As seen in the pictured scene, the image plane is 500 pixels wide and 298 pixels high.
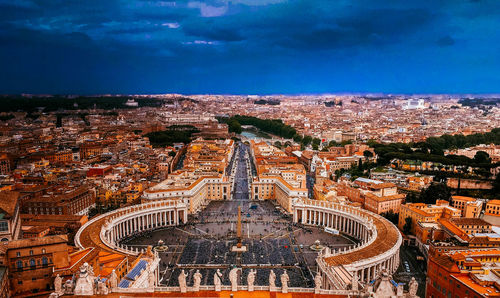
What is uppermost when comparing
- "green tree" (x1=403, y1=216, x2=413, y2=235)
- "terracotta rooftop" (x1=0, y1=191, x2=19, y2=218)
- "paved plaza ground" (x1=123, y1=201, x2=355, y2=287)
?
"terracotta rooftop" (x1=0, y1=191, x2=19, y2=218)

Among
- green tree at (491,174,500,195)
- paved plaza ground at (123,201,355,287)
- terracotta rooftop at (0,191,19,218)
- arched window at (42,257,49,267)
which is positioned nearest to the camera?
arched window at (42,257,49,267)

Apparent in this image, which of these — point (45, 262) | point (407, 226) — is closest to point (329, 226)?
point (407, 226)

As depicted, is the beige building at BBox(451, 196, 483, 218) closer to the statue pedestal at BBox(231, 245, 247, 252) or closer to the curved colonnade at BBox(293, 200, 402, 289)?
the curved colonnade at BBox(293, 200, 402, 289)

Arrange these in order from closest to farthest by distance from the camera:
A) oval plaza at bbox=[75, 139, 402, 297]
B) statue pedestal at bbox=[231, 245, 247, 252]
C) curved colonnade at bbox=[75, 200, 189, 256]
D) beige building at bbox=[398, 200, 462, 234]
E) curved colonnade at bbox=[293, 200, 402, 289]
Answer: curved colonnade at bbox=[293, 200, 402, 289] → oval plaza at bbox=[75, 139, 402, 297] → curved colonnade at bbox=[75, 200, 189, 256] → statue pedestal at bbox=[231, 245, 247, 252] → beige building at bbox=[398, 200, 462, 234]

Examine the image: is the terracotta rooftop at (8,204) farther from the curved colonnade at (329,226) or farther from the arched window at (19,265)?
the arched window at (19,265)

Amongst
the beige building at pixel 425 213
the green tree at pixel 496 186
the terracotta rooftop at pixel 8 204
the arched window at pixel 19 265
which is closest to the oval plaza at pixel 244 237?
the beige building at pixel 425 213

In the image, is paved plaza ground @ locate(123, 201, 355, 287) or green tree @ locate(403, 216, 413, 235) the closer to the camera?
paved plaza ground @ locate(123, 201, 355, 287)

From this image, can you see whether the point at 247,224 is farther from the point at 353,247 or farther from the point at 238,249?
the point at 353,247

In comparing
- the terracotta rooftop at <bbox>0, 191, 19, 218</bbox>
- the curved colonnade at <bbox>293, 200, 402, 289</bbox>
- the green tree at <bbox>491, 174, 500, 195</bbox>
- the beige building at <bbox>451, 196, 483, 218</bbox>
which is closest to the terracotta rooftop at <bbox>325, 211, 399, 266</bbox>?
the curved colonnade at <bbox>293, 200, 402, 289</bbox>

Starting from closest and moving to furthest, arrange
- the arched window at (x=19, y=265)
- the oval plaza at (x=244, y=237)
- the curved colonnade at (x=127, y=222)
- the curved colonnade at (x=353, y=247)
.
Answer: the arched window at (x=19, y=265) → the curved colonnade at (x=353, y=247) → the oval plaza at (x=244, y=237) → the curved colonnade at (x=127, y=222)
